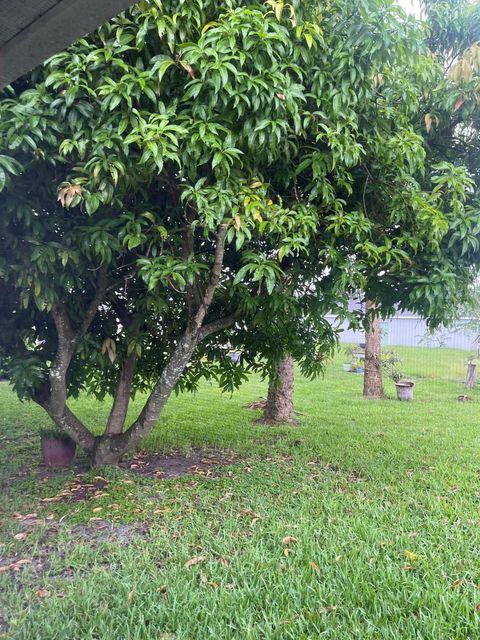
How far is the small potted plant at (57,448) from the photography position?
15.9 feet

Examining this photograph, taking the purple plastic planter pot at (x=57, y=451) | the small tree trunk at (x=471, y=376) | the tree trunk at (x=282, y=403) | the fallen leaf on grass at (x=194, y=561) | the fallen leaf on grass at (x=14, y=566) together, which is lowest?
the fallen leaf on grass at (x=14, y=566)

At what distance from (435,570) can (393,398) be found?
770cm

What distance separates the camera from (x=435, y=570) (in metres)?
2.74

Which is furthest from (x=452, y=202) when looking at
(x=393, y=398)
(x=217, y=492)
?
(x=393, y=398)

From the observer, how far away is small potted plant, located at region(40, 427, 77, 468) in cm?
484

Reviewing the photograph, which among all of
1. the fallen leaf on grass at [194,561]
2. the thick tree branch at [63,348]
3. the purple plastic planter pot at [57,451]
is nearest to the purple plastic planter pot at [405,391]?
the purple plastic planter pot at [57,451]

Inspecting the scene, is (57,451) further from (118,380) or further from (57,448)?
(118,380)

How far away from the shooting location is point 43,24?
132 cm

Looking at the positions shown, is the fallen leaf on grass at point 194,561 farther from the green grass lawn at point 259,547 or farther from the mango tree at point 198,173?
the mango tree at point 198,173

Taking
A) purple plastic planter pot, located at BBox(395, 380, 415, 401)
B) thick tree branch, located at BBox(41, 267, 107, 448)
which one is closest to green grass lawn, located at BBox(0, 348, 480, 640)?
thick tree branch, located at BBox(41, 267, 107, 448)

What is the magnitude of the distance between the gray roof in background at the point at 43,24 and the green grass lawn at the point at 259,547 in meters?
2.21

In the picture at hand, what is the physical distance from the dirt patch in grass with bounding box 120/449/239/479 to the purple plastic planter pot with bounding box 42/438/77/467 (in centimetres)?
52

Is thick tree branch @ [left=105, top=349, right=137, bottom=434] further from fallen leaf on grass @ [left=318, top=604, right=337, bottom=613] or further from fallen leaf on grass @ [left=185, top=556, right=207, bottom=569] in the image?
fallen leaf on grass @ [left=318, top=604, right=337, bottom=613]

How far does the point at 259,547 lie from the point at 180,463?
2.14 m
